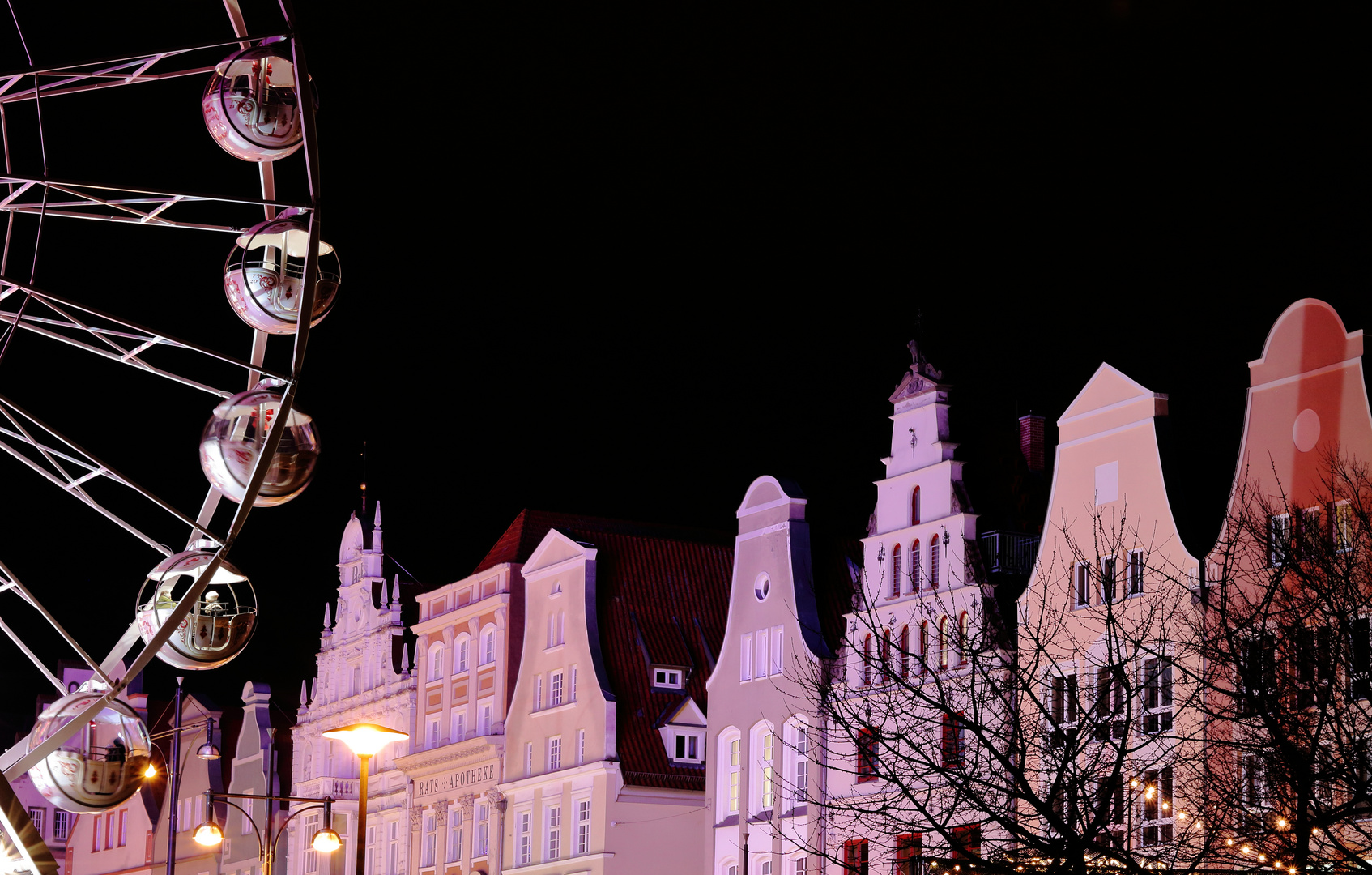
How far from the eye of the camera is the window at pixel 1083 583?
35375 millimetres

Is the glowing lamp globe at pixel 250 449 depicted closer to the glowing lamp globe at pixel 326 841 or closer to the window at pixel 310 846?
the glowing lamp globe at pixel 326 841

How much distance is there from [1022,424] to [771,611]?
682 centimetres

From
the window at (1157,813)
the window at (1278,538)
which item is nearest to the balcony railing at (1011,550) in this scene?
the window at (1157,813)

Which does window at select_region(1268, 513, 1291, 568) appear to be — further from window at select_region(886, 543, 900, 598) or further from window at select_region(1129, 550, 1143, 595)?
window at select_region(886, 543, 900, 598)

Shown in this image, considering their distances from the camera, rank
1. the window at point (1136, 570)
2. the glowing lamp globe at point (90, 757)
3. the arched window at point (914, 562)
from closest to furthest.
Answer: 1. the glowing lamp globe at point (90, 757)
2. the window at point (1136, 570)
3. the arched window at point (914, 562)

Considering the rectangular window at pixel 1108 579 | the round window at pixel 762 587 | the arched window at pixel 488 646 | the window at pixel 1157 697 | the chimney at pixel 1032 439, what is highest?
the chimney at pixel 1032 439

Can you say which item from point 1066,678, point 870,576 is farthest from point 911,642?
point 1066,678

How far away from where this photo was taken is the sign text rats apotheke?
179ft

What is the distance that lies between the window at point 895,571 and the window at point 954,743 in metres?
3.12

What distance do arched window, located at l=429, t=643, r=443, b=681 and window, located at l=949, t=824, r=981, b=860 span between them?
26.1 m

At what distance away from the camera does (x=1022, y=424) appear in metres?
43.4

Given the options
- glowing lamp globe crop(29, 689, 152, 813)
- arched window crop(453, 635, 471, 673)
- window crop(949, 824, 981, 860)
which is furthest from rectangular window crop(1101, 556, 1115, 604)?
arched window crop(453, 635, 471, 673)

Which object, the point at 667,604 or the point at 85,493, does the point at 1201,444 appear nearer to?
the point at 667,604

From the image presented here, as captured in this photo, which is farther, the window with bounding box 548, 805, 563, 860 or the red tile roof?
the window with bounding box 548, 805, 563, 860
